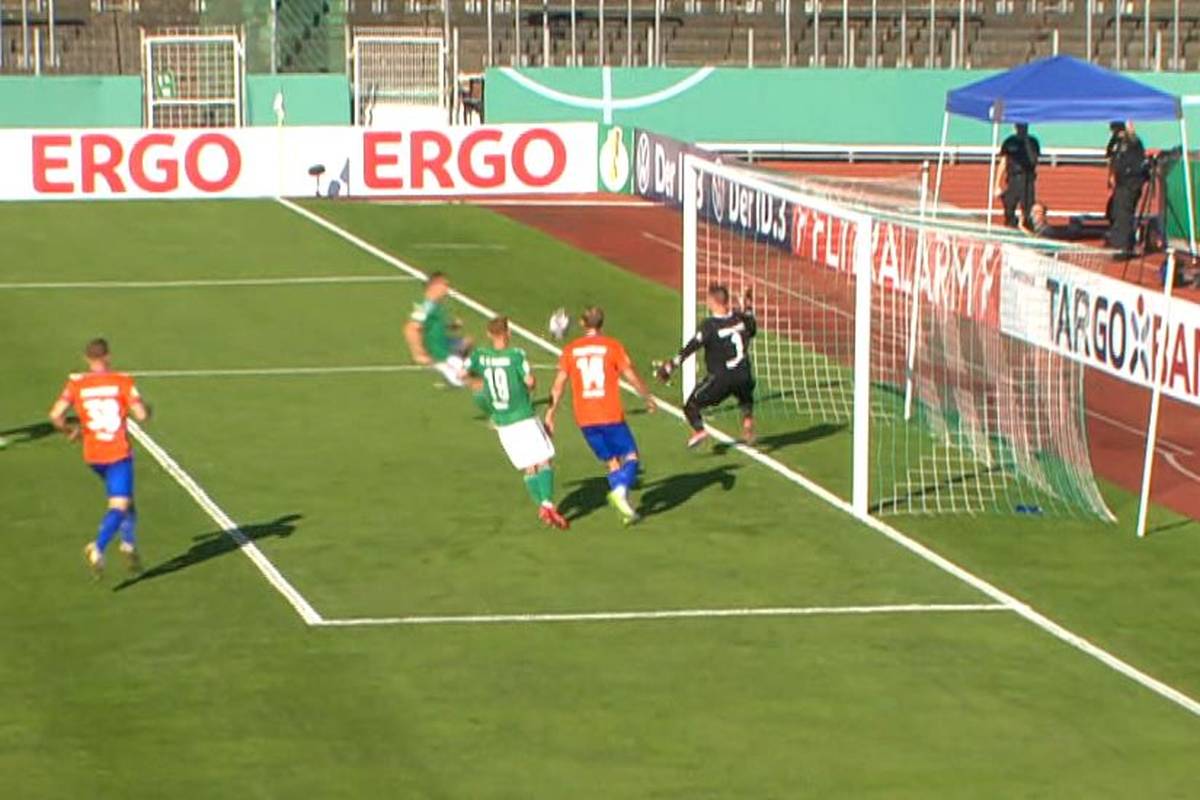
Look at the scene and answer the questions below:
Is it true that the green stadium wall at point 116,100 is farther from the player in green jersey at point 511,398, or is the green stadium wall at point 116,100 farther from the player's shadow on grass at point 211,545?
the player in green jersey at point 511,398

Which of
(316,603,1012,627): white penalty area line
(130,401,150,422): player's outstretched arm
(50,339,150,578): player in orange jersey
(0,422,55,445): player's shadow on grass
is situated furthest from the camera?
(0,422,55,445): player's shadow on grass

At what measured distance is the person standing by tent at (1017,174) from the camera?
42906 mm

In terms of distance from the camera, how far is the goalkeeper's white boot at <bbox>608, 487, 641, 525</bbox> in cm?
2281

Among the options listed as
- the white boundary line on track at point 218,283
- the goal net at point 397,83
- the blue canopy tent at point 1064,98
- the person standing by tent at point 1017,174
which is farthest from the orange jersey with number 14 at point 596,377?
the goal net at point 397,83

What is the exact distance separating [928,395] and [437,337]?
5276mm

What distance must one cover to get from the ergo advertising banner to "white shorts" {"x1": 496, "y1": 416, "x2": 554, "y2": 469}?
1079 inches

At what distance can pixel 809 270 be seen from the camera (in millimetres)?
36688

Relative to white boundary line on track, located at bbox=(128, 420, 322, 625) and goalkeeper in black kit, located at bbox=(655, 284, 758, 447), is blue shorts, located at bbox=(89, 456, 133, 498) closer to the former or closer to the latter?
white boundary line on track, located at bbox=(128, 420, 322, 625)

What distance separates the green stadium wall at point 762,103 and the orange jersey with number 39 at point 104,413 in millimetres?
39301

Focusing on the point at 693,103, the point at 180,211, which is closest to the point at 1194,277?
the point at 180,211

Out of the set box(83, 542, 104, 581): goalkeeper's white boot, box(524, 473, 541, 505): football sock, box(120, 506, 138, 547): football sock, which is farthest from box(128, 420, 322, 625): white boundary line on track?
box(524, 473, 541, 505): football sock

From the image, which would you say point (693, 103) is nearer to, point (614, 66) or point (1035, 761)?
point (614, 66)

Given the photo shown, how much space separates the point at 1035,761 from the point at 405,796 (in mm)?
3974

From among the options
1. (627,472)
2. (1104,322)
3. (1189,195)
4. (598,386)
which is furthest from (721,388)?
(1189,195)
